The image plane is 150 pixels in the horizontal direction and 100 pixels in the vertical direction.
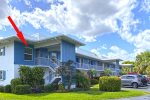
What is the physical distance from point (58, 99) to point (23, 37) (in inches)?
478

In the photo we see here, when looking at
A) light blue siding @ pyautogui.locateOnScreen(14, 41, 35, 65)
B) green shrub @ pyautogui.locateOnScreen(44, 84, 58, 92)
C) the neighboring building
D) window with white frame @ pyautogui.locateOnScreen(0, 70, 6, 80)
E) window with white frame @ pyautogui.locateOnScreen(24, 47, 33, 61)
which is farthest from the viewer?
window with white frame @ pyautogui.locateOnScreen(24, 47, 33, 61)

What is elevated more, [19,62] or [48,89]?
[19,62]

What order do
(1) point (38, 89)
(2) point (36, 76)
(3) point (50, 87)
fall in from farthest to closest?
(3) point (50, 87) → (1) point (38, 89) → (2) point (36, 76)

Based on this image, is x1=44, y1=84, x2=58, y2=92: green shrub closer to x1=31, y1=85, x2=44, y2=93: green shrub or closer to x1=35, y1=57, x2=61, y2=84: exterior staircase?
x1=31, y1=85, x2=44, y2=93: green shrub

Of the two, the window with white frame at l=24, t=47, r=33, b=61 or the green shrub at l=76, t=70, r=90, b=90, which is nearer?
the green shrub at l=76, t=70, r=90, b=90

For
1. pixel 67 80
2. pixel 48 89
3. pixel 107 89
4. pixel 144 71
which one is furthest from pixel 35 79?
pixel 144 71

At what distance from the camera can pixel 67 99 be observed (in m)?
24.8

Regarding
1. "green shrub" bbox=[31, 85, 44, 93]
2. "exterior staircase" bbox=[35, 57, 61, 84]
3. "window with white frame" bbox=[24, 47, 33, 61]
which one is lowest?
"green shrub" bbox=[31, 85, 44, 93]

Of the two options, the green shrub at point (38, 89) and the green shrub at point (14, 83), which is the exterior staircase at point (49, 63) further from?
the green shrub at point (14, 83)

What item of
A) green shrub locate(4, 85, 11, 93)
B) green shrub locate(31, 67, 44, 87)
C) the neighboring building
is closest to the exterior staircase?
the neighboring building

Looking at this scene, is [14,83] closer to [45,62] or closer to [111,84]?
[45,62]

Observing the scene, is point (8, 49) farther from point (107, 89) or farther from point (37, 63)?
point (107, 89)

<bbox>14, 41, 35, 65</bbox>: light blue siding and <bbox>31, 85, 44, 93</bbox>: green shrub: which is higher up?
<bbox>14, 41, 35, 65</bbox>: light blue siding

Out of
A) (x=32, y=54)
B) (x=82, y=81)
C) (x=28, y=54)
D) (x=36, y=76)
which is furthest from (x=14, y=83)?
(x=82, y=81)
